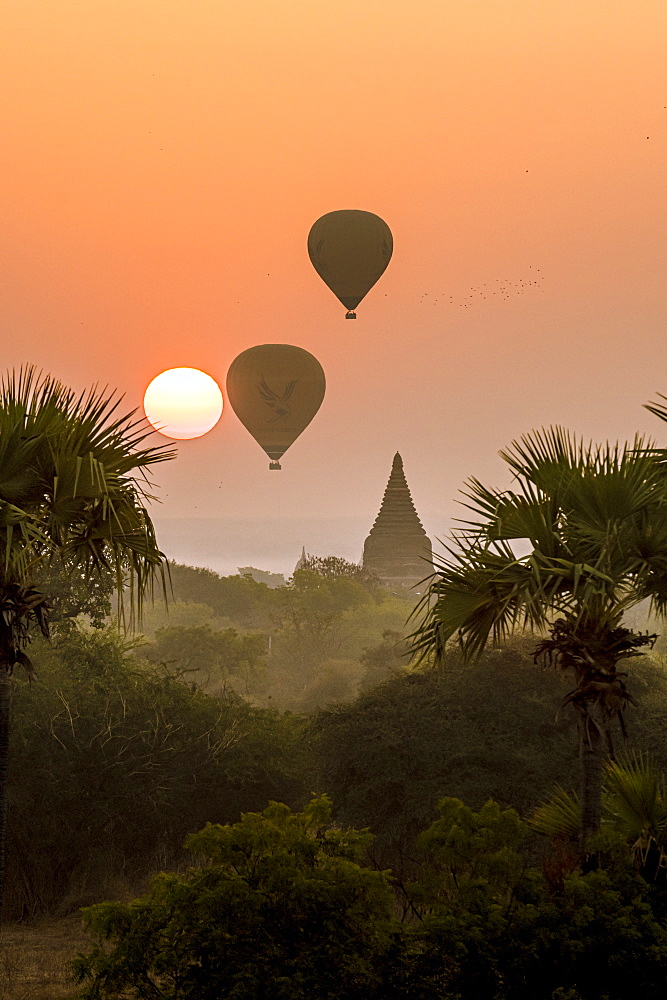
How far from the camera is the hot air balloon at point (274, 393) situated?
60906 mm

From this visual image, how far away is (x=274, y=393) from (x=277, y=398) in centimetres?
35

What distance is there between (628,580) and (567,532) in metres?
0.77

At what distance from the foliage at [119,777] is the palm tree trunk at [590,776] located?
12524 mm

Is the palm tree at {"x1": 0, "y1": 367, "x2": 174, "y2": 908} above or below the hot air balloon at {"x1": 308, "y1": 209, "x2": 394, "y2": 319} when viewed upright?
below

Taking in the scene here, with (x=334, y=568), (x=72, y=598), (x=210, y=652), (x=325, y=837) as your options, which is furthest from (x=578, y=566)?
(x=334, y=568)

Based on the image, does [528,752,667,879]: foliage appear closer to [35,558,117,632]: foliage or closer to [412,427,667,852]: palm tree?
[412,427,667,852]: palm tree

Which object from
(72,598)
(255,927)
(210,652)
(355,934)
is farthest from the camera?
(210,652)

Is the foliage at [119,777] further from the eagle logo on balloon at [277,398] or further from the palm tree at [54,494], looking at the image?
the eagle logo on balloon at [277,398]

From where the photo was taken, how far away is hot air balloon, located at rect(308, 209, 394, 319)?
53.8m

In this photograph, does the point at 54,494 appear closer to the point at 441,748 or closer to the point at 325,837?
the point at 325,837

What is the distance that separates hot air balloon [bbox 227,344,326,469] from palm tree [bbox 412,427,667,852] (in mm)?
50275

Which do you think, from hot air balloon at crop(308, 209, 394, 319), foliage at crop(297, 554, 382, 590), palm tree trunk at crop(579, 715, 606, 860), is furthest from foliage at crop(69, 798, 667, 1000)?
foliage at crop(297, 554, 382, 590)

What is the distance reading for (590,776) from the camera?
10.2 metres

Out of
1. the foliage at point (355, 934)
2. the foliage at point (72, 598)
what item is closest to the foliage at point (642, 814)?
the foliage at point (355, 934)
